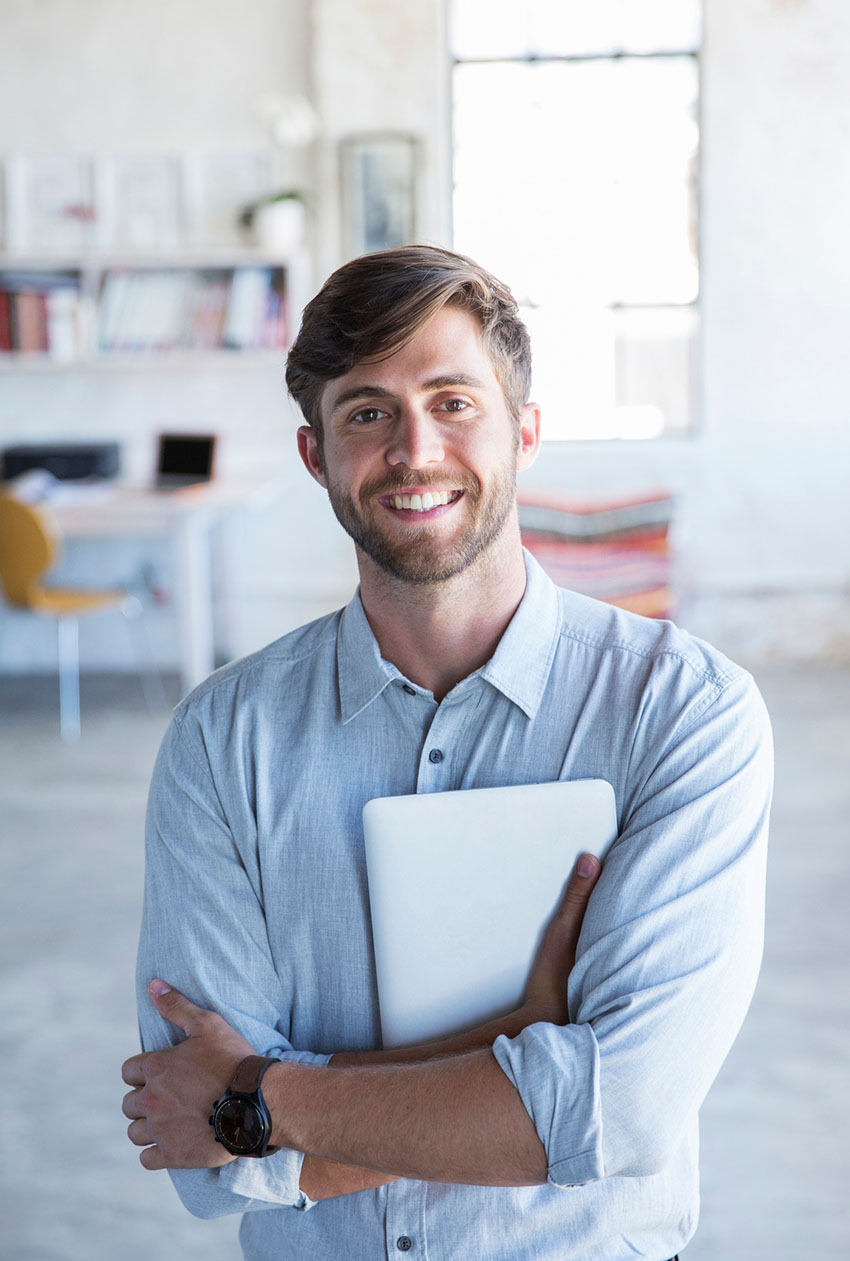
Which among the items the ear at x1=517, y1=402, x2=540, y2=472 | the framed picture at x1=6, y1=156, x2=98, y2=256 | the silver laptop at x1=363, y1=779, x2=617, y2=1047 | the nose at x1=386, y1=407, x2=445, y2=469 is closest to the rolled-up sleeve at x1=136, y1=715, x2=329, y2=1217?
the silver laptop at x1=363, y1=779, x2=617, y2=1047

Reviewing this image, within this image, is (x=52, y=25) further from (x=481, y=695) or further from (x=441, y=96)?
(x=481, y=695)

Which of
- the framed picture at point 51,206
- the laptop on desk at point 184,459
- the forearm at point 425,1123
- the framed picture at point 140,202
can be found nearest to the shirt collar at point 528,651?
the forearm at point 425,1123

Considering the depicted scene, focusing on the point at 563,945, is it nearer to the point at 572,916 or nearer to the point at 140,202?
the point at 572,916

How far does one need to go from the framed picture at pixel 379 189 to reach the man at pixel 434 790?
15.9ft

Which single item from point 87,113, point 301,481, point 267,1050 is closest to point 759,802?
point 267,1050

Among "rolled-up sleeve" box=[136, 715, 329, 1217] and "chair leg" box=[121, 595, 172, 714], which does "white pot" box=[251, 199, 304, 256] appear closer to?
"chair leg" box=[121, 595, 172, 714]

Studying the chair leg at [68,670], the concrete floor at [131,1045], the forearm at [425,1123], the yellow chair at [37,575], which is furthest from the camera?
the chair leg at [68,670]

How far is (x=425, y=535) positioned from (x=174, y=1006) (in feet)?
1.81

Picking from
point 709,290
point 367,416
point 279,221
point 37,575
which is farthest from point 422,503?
point 709,290

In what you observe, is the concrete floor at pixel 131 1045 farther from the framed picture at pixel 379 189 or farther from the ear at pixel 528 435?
the framed picture at pixel 379 189

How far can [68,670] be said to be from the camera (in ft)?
21.2

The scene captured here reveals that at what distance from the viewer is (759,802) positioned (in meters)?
1.34

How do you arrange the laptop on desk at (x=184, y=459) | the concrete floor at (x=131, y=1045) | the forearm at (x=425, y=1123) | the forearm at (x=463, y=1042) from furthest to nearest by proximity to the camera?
the laptop on desk at (x=184, y=459) → the concrete floor at (x=131, y=1045) → the forearm at (x=463, y=1042) → the forearm at (x=425, y=1123)

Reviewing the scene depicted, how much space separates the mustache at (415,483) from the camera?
1.39m
